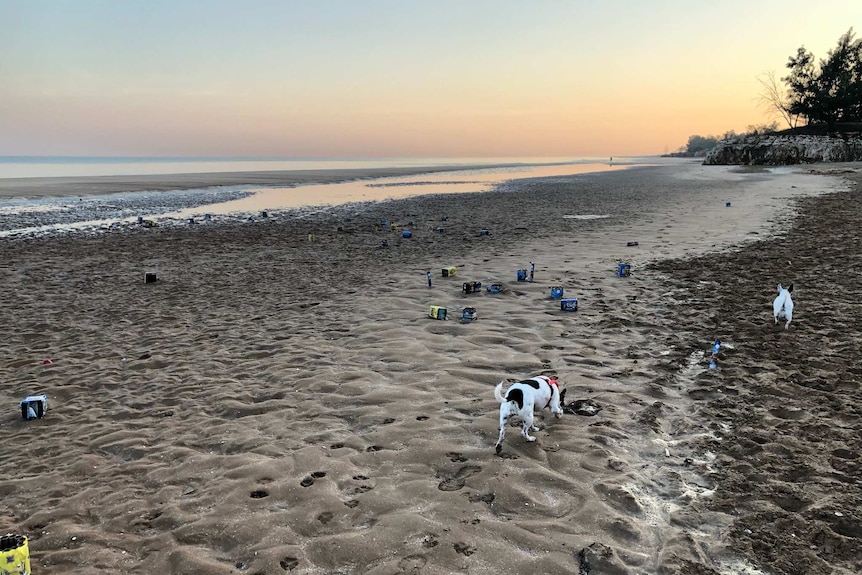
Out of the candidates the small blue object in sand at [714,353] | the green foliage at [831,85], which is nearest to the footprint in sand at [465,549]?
the small blue object in sand at [714,353]

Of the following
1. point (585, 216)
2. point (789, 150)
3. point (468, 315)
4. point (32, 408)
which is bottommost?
point (32, 408)

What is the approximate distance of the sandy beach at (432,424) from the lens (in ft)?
12.2

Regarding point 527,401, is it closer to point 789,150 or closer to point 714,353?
point 714,353

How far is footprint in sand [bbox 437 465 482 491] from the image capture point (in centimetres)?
435

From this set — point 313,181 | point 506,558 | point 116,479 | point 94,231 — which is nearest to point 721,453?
point 506,558

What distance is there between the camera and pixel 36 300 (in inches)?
427

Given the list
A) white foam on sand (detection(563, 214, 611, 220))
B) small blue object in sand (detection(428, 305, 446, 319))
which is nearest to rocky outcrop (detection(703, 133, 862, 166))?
white foam on sand (detection(563, 214, 611, 220))

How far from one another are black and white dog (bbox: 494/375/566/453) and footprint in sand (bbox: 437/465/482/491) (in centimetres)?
37

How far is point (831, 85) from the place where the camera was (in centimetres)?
6594

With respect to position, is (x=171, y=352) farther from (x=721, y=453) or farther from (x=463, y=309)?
(x=721, y=453)

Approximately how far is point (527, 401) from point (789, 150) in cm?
6630

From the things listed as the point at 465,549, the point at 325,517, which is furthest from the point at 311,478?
the point at 465,549

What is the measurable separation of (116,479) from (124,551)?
43.1 inches

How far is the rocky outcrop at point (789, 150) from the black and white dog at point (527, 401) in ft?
212
